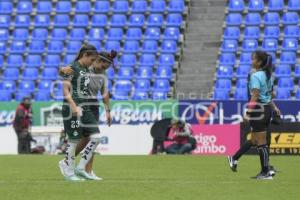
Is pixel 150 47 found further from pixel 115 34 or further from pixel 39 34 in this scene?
pixel 39 34

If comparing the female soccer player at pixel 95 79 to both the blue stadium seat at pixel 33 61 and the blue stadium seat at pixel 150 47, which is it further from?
the blue stadium seat at pixel 33 61

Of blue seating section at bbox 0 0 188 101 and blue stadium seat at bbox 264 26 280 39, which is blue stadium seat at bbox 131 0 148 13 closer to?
blue seating section at bbox 0 0 188 101

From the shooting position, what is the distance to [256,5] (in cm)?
3312

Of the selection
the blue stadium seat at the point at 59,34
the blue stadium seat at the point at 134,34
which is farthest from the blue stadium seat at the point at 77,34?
the blue stadium seat at the point at 134,34

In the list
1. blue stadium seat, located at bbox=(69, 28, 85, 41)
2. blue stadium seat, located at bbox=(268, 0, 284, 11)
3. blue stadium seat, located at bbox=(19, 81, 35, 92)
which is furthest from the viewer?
blue stadium seat, located at bbox=(69, 28, 85, 41)

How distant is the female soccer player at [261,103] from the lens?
42.5ft

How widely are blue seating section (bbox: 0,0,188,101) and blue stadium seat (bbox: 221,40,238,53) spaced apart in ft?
5.72

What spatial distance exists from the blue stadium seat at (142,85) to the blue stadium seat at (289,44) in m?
5.22

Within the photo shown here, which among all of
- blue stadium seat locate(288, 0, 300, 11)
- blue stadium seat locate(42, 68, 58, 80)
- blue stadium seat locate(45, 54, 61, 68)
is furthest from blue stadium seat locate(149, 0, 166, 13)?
blue stadium seat locate(288, 0, 300, 11)

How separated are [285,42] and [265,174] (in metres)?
19.2

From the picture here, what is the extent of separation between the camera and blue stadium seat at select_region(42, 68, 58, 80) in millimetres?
32062

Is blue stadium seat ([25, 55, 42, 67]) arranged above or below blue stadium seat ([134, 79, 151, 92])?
above

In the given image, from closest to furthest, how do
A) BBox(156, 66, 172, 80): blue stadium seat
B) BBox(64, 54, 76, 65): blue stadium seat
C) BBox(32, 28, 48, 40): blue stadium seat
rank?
BBox(156, 66, 172, 80): blue stadium seat → BBox(64, 54, 76, 65): blue stadium seat → BBox(32, 28, 48, 40): blue stadium seat

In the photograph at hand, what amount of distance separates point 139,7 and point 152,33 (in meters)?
1.57
